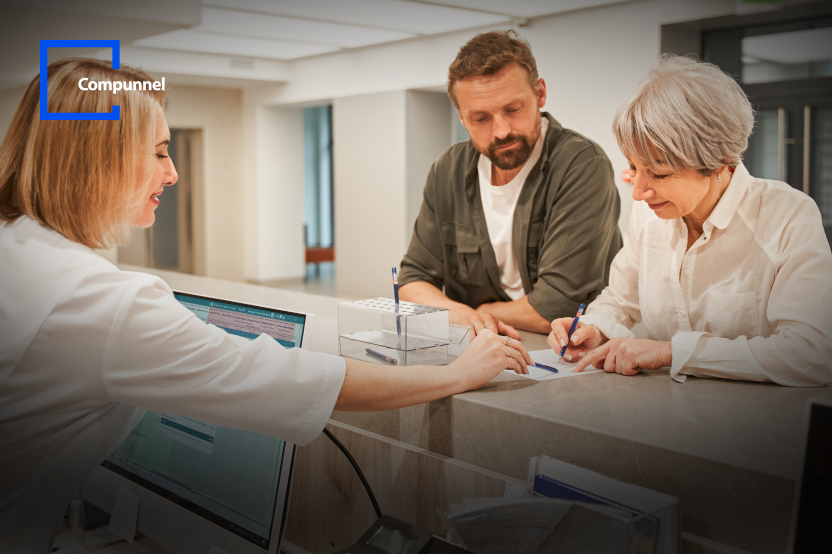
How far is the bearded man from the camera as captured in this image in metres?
2.07

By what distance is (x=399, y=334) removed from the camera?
55.5 inches

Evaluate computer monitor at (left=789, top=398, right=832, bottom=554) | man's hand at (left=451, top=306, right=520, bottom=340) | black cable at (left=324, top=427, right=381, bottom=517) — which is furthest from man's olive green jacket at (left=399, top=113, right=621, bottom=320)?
computer monitor at (left=789, top=398, right=832, bottom=554)

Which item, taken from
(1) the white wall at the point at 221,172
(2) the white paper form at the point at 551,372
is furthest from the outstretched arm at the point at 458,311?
(1) the white wall at the point at 221,172

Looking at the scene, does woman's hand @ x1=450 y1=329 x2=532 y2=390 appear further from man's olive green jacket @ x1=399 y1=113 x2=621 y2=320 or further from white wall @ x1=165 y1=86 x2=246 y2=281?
white wall @ x1=165 y1=86 x2=246 y2=281

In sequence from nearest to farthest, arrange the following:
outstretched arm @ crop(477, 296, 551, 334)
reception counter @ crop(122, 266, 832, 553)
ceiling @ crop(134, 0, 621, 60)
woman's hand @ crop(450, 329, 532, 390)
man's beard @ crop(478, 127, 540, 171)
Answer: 1. reception counter @ crop(122, 266, 832, 553)
2. woman's hand @ crop(450, 329, 532, 390)
3. outstretched arm @ crop(477, 296, 551, 334)
4. man's beard @ crop(478, 127, 540, 171)
5. ceiling @ crop(134, 0, 621, 60)

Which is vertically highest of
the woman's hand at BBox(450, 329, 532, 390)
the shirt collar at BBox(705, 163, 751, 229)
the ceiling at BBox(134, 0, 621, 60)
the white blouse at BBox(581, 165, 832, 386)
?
the ceiling at BBox(134, 0, 621, 60)

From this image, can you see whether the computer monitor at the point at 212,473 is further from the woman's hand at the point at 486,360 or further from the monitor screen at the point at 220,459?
the woman's hand at the point at 486,360

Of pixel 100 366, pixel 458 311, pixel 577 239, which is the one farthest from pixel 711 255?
pixel 100 366

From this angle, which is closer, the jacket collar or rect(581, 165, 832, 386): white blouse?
rect(581, 165, 832, 386): white blouse

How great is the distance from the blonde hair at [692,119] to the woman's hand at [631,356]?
381 millimetres

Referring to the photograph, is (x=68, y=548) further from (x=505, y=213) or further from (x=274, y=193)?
(x=274, y=193)

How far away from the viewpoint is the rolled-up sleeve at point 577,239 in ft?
6.66

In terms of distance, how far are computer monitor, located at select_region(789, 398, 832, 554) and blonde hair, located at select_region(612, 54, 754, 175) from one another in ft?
2.61

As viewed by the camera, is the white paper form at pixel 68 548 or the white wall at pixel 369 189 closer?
the white paper form at pixel 68 548
